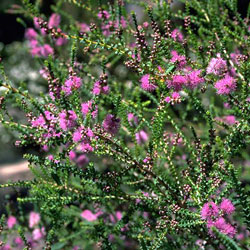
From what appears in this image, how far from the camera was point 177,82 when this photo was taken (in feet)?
4.83

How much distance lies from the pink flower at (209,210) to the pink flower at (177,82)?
0.47 m

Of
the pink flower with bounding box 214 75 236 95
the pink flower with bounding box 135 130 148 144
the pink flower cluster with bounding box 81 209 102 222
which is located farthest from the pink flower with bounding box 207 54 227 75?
the pink flower cluster with bounding box 81 209 102 222

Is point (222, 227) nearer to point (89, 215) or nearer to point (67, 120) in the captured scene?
point (67, 120)

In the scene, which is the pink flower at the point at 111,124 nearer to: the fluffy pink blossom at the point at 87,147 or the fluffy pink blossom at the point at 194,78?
the fluffy pink blossom at the point at 87,147

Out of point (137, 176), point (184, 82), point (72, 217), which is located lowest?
point (72, 217)

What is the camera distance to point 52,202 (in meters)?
1.79

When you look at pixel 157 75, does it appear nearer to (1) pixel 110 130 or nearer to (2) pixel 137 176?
(1) pixel 110 130

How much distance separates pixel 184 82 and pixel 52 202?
0.84m

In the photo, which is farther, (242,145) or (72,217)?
(72,217)

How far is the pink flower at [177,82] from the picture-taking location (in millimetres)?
1468

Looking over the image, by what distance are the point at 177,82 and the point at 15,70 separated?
7132mm

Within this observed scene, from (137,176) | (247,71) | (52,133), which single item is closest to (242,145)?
(247,71)

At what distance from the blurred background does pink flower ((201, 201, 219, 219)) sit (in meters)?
2.01

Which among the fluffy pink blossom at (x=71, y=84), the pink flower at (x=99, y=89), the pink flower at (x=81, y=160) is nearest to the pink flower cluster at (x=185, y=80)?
the pink flower at (x=99, y=89)
